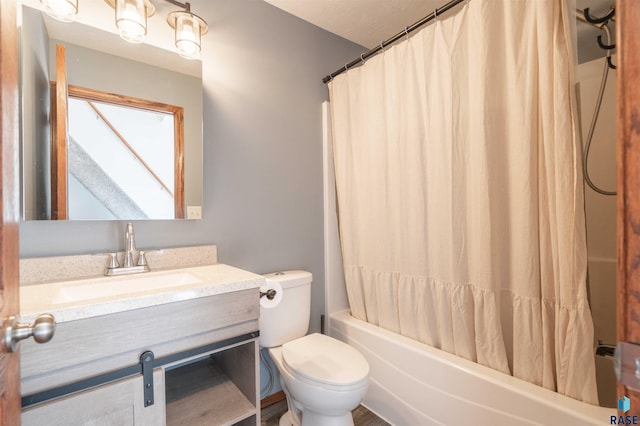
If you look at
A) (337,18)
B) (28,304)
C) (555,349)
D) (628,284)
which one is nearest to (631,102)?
(628,284)

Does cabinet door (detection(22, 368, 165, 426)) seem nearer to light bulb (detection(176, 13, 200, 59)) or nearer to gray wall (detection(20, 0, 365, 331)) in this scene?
gray wall (detection(20, 0, 365, 331))

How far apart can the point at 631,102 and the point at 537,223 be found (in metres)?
0.85

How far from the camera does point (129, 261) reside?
1.24 m

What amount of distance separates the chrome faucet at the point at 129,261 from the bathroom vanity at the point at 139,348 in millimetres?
56

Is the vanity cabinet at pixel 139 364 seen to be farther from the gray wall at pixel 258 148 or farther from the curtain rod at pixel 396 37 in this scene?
the curtain rod at pixel 396 37

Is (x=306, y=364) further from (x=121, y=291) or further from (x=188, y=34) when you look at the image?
(x=188, y=34)

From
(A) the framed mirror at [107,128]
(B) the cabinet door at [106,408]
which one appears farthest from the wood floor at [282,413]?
(A) the framed mirror at [107,128]

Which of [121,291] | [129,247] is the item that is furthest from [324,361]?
[129,247]

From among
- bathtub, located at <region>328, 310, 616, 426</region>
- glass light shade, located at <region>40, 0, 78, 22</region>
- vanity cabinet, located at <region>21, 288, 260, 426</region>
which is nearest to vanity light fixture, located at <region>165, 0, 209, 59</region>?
glass light shade, located at <region>40, 0, 78, 22</region>

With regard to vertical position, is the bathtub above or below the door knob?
below

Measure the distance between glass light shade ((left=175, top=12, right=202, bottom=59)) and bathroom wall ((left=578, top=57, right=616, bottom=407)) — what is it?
7.88 ft

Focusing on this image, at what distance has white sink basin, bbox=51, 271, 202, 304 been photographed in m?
1.04

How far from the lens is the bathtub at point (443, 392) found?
1025mm

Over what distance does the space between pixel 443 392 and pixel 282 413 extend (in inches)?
36.3
